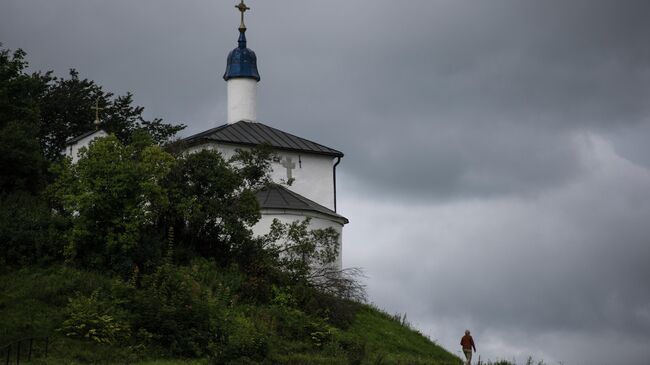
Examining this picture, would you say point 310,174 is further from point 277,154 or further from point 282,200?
point 282,200

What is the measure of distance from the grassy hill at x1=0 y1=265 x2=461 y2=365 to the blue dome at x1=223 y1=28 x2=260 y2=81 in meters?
16.2

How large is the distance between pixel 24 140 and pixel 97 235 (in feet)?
22.4

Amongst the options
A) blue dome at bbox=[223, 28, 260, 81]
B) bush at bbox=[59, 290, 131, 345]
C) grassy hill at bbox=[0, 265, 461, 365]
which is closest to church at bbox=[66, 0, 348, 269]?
blue dome at bbox=[223, 28, 260, 81]

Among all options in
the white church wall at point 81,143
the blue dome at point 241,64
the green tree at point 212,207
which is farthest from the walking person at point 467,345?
the blue dome at point 241,64

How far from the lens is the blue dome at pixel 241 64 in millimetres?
50906

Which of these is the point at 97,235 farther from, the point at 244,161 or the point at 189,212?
the point at 244,161

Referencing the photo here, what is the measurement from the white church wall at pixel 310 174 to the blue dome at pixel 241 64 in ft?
17.3

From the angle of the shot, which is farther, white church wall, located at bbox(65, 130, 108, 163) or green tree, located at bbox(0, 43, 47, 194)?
white church wall, located at bbox(65, 130, 108, 163)

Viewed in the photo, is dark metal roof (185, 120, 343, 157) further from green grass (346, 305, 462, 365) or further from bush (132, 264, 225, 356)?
bush (132, 264, 225, 356)

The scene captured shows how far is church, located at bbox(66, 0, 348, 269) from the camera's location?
42500mm

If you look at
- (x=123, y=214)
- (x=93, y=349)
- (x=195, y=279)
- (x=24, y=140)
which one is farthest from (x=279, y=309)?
(x=24, y=140)

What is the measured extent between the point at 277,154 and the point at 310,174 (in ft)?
6.41

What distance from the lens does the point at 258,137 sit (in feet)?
155

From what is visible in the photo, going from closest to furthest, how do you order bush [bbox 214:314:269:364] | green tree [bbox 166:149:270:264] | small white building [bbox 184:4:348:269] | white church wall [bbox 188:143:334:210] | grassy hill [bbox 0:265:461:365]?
grassy hill [bbox 0:265:461:365], bush [bbox 214:314:269:364], green tree [bbox 166:149:270:264], small white building [bbox 184:4:348:269], white church wall [bbox 188:143:334:210]
